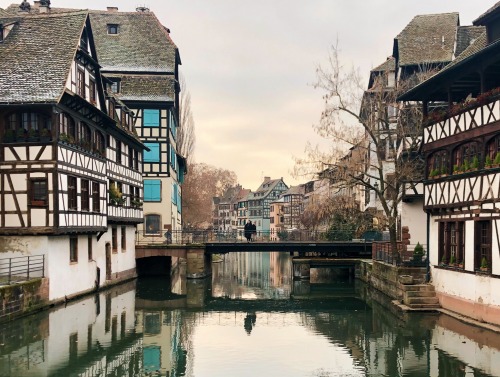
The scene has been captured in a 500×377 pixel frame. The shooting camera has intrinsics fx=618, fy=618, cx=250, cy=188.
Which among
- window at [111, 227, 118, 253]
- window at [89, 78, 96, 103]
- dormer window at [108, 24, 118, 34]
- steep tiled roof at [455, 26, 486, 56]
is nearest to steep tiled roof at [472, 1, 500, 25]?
steep tiled roof at [455, 26, 486, 56]

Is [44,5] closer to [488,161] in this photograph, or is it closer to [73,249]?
[73,249]

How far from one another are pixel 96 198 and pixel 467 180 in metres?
17.8

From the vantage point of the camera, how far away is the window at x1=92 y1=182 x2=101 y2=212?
3025 cm

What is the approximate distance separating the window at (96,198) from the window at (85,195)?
974 mm

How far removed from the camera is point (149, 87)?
160ft

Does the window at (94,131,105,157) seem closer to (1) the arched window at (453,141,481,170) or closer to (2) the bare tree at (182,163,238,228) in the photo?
(1) the arched window at (453,141,481,170)

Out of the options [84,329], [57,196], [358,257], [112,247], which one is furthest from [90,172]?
[358,257]

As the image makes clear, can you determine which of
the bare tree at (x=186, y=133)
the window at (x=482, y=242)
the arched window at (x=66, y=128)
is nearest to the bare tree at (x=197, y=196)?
the bare tree at (x=186, y=133)

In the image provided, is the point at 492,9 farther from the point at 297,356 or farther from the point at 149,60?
the point at 149,60

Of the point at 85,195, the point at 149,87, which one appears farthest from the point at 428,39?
the point at 85,195

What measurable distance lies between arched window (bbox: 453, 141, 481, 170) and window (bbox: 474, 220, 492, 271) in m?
2.12

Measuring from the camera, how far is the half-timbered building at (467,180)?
1994 centimetres

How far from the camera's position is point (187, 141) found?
63875 mm

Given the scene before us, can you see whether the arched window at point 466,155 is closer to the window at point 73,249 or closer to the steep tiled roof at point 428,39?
the steep tiled roof at point 428,39
